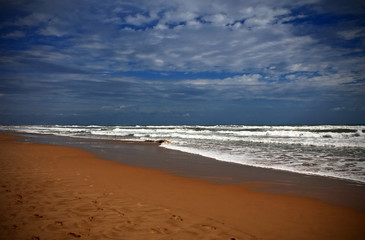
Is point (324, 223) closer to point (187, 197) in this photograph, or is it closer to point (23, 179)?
point (187, 197)

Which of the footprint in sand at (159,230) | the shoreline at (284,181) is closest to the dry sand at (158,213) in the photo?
the footprint in sand at (159,230)

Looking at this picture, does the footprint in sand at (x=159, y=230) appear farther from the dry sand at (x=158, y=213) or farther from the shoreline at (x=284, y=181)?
the shoreline at (x=284, y=181)

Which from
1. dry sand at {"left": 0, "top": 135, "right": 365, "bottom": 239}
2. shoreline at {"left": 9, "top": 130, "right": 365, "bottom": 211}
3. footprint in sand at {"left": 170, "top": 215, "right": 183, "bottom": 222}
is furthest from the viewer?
shoreline at {"left": 9, "top": 130, "right": 365, "bottom": 211}

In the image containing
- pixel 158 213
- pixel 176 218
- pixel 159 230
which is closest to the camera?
pixel 159 230

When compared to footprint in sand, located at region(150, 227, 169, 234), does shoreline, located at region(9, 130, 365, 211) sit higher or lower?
lower

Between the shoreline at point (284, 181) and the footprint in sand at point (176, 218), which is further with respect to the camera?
the shoreline at point (284, 181)

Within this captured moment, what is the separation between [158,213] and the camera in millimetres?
4004

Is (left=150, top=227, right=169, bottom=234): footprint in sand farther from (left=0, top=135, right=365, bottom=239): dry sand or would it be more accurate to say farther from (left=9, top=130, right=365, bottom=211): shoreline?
(left=9, top=130, right=365, bottom=211): shoreline

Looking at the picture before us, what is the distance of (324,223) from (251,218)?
1.17 metres

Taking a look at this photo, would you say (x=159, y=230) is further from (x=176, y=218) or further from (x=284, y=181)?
(x=284, y=181)

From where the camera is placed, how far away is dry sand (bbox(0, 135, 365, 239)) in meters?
3.31

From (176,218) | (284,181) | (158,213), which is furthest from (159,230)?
(284,181)

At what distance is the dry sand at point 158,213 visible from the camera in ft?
10.8

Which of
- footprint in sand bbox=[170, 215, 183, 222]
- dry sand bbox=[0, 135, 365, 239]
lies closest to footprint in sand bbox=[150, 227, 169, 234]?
dry sand bbox=[0, 135, 365, 239]
